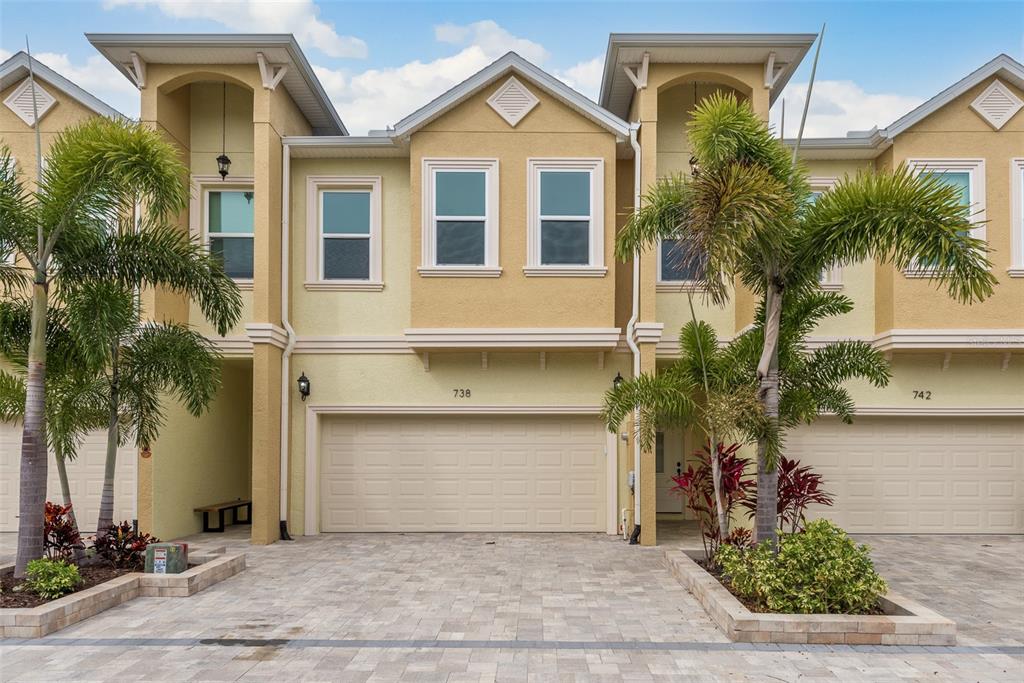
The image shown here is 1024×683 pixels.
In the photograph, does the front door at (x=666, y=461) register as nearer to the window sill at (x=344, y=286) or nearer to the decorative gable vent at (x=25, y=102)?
the window sill at (x=344, y=286)

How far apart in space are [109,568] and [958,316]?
11.8m

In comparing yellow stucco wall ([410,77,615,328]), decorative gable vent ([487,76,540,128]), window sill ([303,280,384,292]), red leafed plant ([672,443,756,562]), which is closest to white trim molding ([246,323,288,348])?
window sill ([303,280,384,292])

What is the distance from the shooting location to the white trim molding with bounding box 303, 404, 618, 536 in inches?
457

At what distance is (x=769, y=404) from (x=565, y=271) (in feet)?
14.8

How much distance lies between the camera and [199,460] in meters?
12.2

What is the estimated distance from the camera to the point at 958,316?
441 inches

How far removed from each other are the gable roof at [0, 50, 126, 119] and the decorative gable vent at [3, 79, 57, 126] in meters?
0.14

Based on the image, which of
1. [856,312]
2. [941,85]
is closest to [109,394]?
[856,312]

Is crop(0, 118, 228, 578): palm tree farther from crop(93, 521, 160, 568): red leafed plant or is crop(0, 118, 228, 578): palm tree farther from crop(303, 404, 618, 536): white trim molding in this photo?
crop(303, 404, 618, 536): white trim molding

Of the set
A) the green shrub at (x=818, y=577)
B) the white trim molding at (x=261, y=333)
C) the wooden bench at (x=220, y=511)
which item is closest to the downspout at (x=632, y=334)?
the green shrub at (x=818, y=577)

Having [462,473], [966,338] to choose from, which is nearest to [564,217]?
[462,473]

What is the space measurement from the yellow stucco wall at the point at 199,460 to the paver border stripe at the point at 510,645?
4.84m

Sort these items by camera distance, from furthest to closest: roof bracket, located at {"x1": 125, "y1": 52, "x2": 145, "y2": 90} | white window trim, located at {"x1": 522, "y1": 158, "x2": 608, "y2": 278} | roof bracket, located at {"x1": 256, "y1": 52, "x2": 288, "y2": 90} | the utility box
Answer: white window trim, located at {"x1": 522, "y1": 158, "x2": 608, "y2": 278}, roof bracket, located at {"x1": 256, "y1": 52, "x2": 288, "y2": 90}, roof bracket, located at {"x1": 125, "y1": 52, "x2": 145, "y2": 90}, the utility box

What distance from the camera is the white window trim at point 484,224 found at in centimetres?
1112
